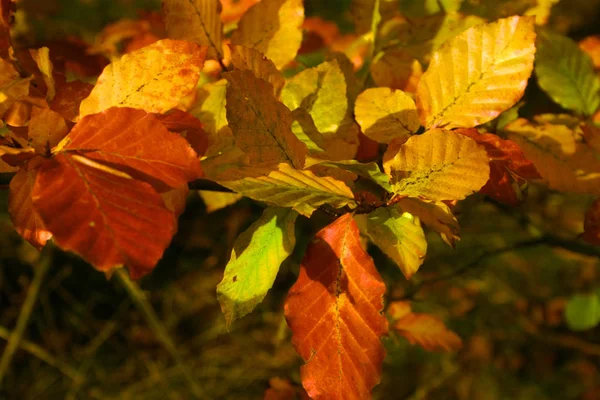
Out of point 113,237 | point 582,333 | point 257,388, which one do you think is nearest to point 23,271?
point 257,388

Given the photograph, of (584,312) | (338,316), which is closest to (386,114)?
(338,316)

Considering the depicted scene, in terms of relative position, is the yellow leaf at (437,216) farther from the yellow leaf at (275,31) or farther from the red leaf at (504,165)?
the yellow leaf at (275,31)

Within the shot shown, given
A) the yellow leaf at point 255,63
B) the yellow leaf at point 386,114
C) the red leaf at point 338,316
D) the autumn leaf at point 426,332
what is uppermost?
the yellow leaf at point 255,63

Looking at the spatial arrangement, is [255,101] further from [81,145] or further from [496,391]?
[496,391]

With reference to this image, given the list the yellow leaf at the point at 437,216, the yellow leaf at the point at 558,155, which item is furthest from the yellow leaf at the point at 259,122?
the yellow leaf at the point at 558,155

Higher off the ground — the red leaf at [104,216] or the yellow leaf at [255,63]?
the yellow leaf at [255,63]

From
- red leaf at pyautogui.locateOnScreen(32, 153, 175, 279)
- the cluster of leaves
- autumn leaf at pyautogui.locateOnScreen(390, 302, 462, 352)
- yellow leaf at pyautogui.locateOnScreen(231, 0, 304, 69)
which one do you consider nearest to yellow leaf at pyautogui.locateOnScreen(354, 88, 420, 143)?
the cluster of leaves

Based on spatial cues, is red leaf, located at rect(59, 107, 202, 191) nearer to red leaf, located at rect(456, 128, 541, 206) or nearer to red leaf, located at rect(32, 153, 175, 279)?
red leaf, located at rect(32, 153, 175, 279)
